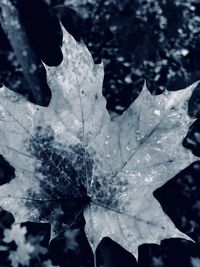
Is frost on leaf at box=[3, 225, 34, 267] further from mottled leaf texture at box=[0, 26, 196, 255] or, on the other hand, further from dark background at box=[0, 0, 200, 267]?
mottled leaf texture at box=[0, 26, 196, 255]

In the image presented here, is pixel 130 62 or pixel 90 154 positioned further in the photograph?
pixel 130 62

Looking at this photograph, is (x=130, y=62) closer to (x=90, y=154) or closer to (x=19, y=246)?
(x=90, y=154)

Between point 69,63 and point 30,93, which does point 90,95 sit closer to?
point 69,63

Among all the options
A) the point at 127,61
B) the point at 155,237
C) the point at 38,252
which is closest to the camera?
the point at 155,237

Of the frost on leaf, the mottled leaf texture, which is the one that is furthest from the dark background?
the mottled leaf texture

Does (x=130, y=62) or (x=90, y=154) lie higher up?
(x=90, y=154)

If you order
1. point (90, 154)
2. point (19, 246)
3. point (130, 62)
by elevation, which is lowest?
point (19, 246)

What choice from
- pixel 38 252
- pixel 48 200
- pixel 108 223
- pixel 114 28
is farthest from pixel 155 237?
pixel 114 28

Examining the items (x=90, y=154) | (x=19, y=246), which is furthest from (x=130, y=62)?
(x=19, y=246)
